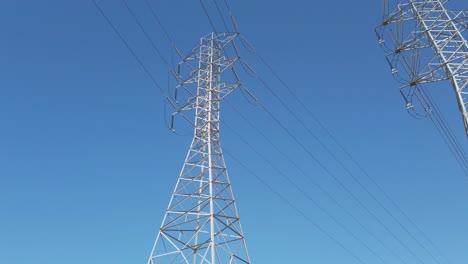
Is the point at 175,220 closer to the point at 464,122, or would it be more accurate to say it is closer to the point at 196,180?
the point at 196,180

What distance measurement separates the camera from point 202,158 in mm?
24844

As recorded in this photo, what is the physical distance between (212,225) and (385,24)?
12.3 m

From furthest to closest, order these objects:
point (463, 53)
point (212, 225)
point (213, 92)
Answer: point (213, 92) < point (212, 225) < point (463, 53)

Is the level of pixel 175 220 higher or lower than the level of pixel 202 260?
higher

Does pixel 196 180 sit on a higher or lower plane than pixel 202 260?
higher

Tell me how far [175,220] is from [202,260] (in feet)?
8.53

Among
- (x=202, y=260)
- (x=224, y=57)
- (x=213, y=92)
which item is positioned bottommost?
(x=202, y=260)

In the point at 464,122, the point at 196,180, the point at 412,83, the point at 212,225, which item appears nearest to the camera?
the point at 464,122

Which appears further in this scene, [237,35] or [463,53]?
[237,35]

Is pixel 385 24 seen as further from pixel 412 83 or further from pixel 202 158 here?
pixel 202 158

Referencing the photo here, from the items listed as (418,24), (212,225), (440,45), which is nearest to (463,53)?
(440,45)

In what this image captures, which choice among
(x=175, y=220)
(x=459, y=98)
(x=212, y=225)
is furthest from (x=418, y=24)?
(x=175, y=220)

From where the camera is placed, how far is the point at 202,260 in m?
21.1

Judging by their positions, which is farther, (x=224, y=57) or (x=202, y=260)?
(x=224, y=57)
